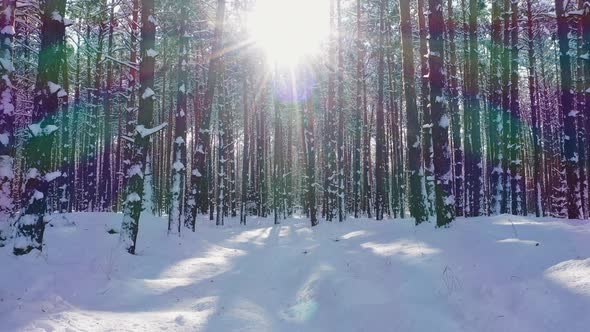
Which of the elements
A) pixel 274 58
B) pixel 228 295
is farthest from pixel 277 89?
pixel 228 295

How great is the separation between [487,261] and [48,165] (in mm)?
8036

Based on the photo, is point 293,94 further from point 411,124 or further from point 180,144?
point 411,124

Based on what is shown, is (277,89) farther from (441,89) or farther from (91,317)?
(91,317)

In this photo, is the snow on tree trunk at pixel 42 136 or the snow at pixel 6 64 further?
the snow at pixel 6 64

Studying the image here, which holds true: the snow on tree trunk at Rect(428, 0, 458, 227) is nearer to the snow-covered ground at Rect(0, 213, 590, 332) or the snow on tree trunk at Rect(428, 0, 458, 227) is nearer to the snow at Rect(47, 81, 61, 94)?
the snow-covered ground at Rect(0, 213, 590, 332)

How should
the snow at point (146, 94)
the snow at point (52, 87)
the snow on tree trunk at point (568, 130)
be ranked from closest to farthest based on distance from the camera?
the snow at point (52, 87)
the snow at point (146, 94)
the snow on tree trunk at point (568, 130)

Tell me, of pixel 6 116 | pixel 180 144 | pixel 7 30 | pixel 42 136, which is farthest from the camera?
pixel 180 144

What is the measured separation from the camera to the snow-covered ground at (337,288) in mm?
5109

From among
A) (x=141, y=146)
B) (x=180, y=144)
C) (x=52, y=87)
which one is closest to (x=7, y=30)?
(x=52, y=87)

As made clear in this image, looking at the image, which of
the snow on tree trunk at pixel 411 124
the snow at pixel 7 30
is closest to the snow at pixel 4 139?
the snow at pixel 7 30

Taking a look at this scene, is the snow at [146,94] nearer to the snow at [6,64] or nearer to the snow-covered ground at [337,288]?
the snow at [6,64]

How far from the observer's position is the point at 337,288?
7121 millimetres

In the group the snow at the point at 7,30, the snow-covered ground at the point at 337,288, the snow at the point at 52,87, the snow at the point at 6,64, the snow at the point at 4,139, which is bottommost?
the snow-covered ground at the point at 337,288

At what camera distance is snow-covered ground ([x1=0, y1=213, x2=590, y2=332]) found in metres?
5.11
